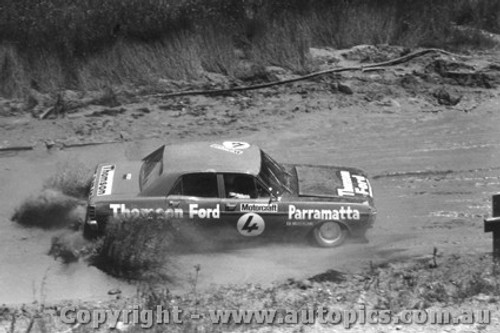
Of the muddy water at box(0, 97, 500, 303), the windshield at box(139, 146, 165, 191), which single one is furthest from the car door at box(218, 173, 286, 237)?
the windshield at box(139, 146, 165, 191)

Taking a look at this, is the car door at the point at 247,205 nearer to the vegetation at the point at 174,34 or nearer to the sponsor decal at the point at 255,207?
the sponsor decal at the point at 255,207

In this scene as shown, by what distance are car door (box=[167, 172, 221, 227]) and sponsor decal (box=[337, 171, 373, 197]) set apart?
1.94 meters

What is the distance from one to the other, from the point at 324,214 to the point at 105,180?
11.0ft

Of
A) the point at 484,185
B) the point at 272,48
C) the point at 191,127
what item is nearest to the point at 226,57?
the point at 272,48

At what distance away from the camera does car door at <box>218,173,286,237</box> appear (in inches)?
513

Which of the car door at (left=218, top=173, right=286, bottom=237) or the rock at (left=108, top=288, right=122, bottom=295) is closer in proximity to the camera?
the rock at (left=108, top=288, right=122, bottom=295)

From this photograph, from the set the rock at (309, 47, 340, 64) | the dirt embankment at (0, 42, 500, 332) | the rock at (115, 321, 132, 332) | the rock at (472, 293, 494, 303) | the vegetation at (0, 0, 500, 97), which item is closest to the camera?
the rock at (115, 321, 132, 332)

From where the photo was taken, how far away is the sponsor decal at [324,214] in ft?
43.3

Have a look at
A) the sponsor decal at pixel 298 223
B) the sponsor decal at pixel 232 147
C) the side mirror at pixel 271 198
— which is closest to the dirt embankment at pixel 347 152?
the sponsor decal at pixel 298 223

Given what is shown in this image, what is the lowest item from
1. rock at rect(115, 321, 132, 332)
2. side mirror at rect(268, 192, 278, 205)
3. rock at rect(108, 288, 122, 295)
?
rock at rect(115, 321, 132, 332)

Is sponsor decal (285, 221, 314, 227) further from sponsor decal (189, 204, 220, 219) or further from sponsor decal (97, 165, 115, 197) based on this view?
sponsor decal (97, 165, 115, 197)

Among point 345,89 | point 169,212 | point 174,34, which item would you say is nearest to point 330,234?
point 169,212

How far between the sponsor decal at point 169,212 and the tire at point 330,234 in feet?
5.03

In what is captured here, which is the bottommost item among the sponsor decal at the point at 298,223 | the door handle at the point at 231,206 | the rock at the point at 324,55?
the sponsor decal at the point at 298,223
